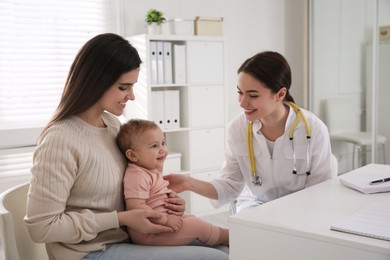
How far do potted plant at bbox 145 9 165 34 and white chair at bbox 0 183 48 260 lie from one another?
232 cm

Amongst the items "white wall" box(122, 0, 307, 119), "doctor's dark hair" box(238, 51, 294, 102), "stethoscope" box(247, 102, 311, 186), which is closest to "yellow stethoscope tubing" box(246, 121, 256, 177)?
"stethoscope" box(247, 102, 311, 186)

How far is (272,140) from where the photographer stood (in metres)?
2.10

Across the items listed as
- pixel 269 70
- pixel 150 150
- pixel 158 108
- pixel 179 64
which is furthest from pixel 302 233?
pixel 179 64

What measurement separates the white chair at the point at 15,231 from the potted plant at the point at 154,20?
232 cm

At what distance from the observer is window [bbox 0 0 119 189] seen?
344cm

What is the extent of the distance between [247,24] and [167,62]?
1.30 metres

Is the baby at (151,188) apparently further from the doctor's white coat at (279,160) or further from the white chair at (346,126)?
the white chair at (346,126)

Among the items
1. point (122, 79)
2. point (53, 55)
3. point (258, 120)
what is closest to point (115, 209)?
point (122, 79)

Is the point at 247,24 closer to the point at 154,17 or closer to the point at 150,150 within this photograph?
the point at 154,17

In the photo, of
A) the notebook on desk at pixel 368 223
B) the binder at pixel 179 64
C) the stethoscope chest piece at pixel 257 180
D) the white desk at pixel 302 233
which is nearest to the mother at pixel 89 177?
the white desk at pixel 302 233

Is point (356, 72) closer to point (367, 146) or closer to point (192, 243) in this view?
point (367, 146)

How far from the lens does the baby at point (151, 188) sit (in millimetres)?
1613

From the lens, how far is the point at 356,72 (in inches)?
180

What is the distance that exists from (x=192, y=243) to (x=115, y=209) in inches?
11.8
